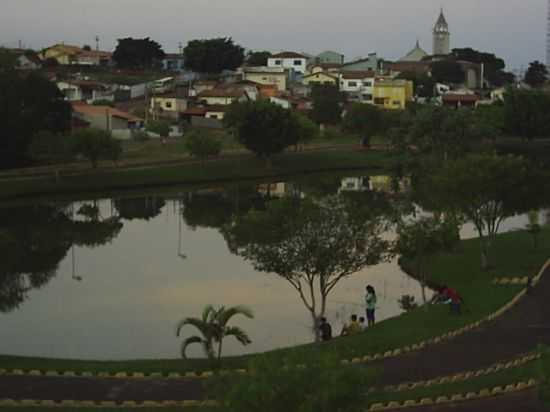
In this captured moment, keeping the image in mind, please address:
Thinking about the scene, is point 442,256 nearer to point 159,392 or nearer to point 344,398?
point 159,392

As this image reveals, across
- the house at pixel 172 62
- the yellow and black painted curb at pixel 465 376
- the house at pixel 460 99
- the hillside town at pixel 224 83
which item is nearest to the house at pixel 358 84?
the hillside town at pixel 224 83

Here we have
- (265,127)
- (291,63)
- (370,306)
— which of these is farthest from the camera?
(291,63)

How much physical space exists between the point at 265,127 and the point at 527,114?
33.3m

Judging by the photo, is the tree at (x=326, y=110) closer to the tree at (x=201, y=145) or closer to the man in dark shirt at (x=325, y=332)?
the tree at (x=201, y=145)

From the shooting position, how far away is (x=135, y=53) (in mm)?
132125

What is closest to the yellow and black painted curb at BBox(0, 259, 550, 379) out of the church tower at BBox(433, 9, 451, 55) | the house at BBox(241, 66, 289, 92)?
the house at BBox(241, 66, 289, 92)

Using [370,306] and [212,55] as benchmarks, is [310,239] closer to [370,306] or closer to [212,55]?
[370,306]

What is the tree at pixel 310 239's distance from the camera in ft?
84.9

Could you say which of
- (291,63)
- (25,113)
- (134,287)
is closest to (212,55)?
(291,63)

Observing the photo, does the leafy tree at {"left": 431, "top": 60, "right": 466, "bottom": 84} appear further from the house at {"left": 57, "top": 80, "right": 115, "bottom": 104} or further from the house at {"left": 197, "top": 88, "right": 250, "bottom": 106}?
the house at {"left": 57, "top": 80, "right": 115, "bottom": 104}

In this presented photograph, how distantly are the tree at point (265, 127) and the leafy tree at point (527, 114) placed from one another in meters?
28.7

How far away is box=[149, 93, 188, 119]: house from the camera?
99.6 m

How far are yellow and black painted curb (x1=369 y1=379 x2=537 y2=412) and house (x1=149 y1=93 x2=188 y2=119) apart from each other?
82019 mm

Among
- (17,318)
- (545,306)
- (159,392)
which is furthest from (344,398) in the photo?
(17,318)
